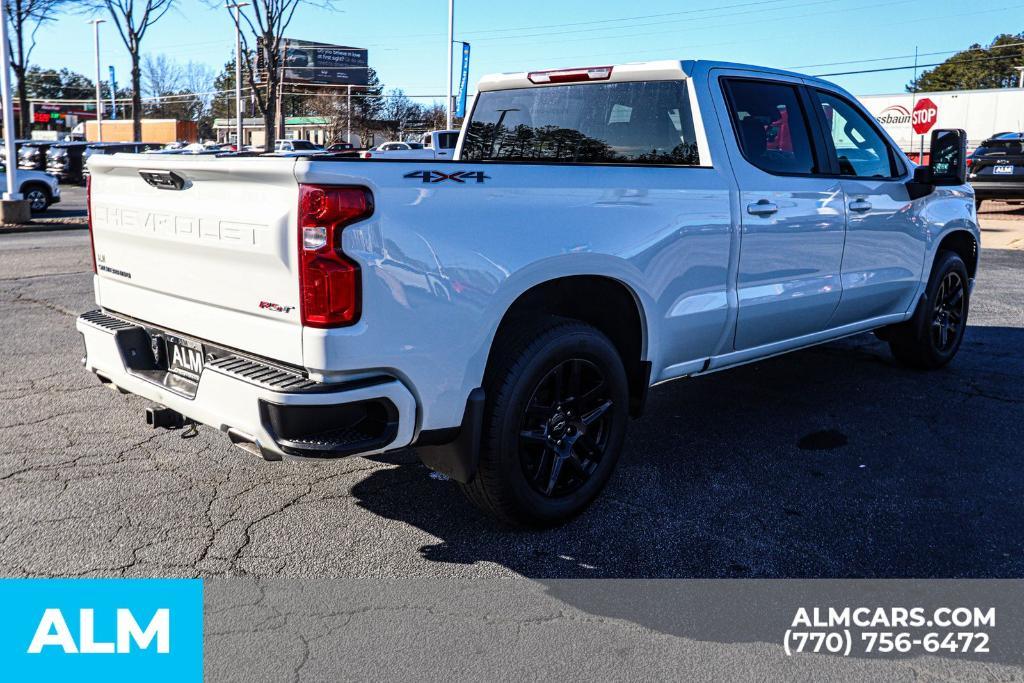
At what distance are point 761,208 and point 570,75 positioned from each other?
1.25 meters

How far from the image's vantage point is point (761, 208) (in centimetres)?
459

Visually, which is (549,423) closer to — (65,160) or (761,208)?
(761,208)

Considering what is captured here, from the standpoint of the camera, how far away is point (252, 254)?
319 cm

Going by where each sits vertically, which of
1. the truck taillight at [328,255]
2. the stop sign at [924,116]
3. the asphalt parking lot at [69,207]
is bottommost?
the asphalt parking lot at [69,207]

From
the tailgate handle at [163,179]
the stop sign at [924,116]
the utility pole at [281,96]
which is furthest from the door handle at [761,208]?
the utility pole at [281,96]

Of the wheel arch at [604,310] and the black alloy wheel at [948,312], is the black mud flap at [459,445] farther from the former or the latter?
the black alloy wheel at [948,312]

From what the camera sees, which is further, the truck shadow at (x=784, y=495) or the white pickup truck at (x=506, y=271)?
the truck shadow at (x=784, y=495)

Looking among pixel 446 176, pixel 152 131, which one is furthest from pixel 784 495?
pixel 152 131

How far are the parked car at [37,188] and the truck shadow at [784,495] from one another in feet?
63.1

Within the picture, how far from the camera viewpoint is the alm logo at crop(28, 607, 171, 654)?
297 cm

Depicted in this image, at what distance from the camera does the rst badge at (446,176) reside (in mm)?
3156

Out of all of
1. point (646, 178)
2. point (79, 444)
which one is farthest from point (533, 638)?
point (79, 444)

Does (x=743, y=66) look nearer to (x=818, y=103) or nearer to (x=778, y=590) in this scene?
(x=818, y=103)

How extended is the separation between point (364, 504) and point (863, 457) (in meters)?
2.58
